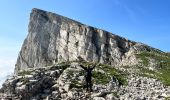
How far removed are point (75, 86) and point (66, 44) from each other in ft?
234

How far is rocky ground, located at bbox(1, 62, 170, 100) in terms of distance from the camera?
62.2 meters

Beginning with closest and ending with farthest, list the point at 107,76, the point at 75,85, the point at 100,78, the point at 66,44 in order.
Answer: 1. the point at 75,85
2. the point at 100,78
3. the point at 107,76
4. the point at 66,44

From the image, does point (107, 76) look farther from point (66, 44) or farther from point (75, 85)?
point (66, 44)

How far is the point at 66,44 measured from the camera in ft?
456

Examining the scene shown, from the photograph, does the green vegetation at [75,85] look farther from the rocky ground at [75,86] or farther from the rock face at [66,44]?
the rock face at [66,44]

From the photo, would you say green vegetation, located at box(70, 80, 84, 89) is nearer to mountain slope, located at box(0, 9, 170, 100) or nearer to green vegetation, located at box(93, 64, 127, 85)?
mountain slope, located at box(0, 9, 170, 100)

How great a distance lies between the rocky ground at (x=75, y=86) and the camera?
204 ft

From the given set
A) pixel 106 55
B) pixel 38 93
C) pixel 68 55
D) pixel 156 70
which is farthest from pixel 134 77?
pixel 68 55

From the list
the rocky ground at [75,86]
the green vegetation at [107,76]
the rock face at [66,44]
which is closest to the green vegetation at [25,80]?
the rocky ground at [75,86]

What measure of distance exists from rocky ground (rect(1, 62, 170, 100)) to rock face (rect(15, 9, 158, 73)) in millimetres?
41675

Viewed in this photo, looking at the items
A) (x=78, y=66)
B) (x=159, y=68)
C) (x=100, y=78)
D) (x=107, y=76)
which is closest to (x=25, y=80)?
(x=100, y=78)

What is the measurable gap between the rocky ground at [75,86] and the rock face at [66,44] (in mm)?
41675

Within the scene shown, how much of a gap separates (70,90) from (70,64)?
16887 mm

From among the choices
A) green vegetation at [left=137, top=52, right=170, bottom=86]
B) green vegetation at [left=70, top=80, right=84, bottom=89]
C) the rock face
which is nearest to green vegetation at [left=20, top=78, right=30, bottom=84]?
green vegetation at [left=70, top=80, right=84, bottom=89]
